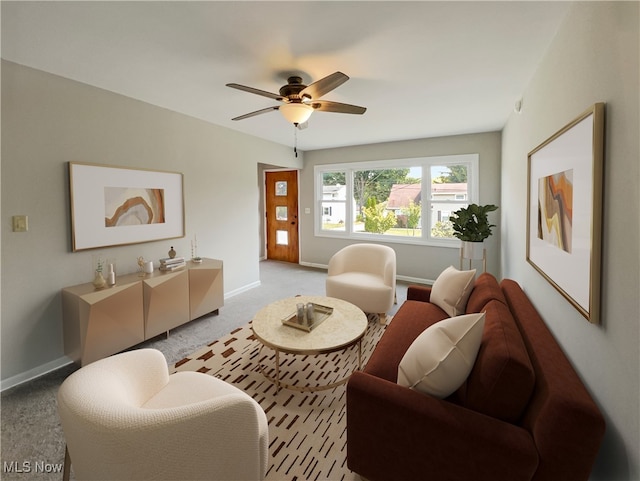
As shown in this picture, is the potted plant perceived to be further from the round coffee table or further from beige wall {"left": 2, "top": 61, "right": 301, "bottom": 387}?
beige wall {"left": 2, "top": 61, "right": 301, "bottom": 387}

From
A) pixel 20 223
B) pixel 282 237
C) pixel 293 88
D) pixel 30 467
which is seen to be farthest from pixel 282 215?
pixel 30 467

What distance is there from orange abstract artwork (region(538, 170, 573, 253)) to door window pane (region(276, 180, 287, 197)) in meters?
5.26

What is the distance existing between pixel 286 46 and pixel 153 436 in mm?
2252

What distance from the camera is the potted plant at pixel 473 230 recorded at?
12.8 feet

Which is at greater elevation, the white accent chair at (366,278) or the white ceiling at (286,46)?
the white ceiling at (286,46)

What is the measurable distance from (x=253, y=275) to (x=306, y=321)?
8.80 ft

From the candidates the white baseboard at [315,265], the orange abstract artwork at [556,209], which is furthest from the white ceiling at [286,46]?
the white baseboard at [315,265]

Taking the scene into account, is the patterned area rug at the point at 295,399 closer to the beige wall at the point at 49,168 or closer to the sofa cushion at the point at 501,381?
the sofa cushion at the point at 501,381

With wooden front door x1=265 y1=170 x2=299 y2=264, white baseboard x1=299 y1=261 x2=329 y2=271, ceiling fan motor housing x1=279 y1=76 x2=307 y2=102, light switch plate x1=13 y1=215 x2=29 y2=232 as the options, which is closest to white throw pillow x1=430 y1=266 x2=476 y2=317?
ceiling fan motor housing x1=279 y1=76 x2=307 y2=102

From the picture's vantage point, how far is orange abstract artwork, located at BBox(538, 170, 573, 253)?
144cm

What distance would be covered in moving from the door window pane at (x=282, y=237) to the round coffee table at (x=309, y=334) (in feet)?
13.6

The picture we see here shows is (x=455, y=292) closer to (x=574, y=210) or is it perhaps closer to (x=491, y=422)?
(x=574, y=210)

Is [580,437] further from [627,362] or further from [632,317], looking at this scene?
[632,317]

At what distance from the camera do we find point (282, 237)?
6.93m
